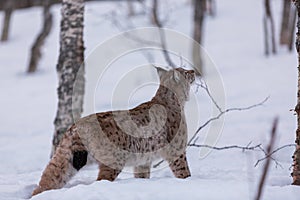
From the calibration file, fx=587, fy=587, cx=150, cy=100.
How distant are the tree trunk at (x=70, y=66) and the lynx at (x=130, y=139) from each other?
185 cm

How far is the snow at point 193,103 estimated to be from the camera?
4766mm

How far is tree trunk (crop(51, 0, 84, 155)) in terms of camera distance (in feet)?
25.5

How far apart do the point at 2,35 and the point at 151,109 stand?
56.0 feet

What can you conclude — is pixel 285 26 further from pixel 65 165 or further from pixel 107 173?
pixel 65 165

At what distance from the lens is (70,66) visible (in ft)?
25.5

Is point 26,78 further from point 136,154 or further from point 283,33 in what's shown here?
point 136,154

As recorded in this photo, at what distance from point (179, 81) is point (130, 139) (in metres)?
1.11

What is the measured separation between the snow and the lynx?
0.25m

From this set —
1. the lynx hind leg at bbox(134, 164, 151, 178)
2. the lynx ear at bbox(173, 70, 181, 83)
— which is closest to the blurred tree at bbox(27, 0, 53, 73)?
the lynx ear at bbox(173, 70, 181, 83)

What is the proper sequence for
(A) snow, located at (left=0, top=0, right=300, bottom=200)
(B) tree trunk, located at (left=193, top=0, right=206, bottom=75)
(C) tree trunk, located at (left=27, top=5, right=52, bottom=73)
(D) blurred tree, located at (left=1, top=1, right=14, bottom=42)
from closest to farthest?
(A) snow, located at (left=0, top=0, right=300, bottom=200)
(B) tree trunk, located at (left=193, top=0, right=206, bottom=75)
(C) tree trunk, located at (left=27, top=5, right=52, bottom=73)
(D) blurred tree, located at (left=1, top=1, right=14, bottom=42)

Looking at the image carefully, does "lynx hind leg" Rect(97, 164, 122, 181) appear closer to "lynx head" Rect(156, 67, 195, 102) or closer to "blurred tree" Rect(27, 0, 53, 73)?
"lynx head" Rect(156, 67, 195, 102)

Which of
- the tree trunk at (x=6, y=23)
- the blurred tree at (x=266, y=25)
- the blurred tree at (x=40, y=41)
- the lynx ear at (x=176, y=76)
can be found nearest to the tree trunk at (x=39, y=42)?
the blurred tree at (x=40, y=41)

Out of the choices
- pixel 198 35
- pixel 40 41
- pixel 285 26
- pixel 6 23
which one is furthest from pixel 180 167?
pixel 6 23

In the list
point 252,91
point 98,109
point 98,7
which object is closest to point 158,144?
point 98,109
